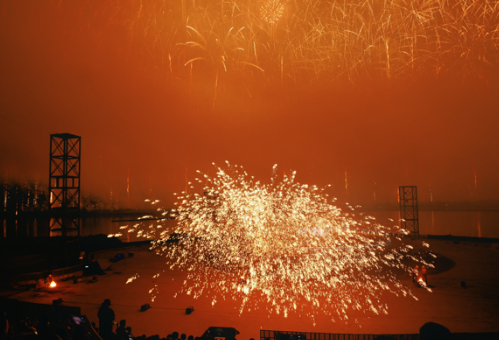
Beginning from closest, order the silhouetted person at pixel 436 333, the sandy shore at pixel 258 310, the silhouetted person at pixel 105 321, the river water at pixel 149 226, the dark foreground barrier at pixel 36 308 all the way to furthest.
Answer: the silhouetted person at pixel 436 333, the silhouetted person at pixel 105 321, the dark foreground barrier at pixel 36 308, the sandy shore at pixel 258 310, the river water at pixel 149 226

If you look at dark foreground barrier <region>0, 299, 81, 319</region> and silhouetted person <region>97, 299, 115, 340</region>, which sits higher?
silhouetted person <region>97, 299, 115, 340</region>

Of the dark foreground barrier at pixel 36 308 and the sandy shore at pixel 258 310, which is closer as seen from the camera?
the dark foreground barrier at pixel 36 308

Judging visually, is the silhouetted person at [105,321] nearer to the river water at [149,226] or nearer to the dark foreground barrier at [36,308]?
the dark foreground barrier at [36,308]

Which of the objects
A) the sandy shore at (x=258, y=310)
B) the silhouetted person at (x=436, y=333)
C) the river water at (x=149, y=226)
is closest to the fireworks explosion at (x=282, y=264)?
the sandy shore at (x=258, y=310)

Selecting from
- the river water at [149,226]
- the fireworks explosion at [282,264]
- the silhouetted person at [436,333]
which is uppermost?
the silhouetted person at [436,333]

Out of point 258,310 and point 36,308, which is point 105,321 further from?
point 258,310

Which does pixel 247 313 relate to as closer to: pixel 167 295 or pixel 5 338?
pixel 167 295

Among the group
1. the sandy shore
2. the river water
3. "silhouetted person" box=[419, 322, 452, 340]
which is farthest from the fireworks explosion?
the river water

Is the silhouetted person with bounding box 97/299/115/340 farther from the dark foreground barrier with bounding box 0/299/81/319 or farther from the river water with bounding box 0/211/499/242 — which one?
the river water with bounding box 0/211/499/242

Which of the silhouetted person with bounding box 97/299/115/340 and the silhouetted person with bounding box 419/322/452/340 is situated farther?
the silhouetted person with bounding box 97/299/115/340
